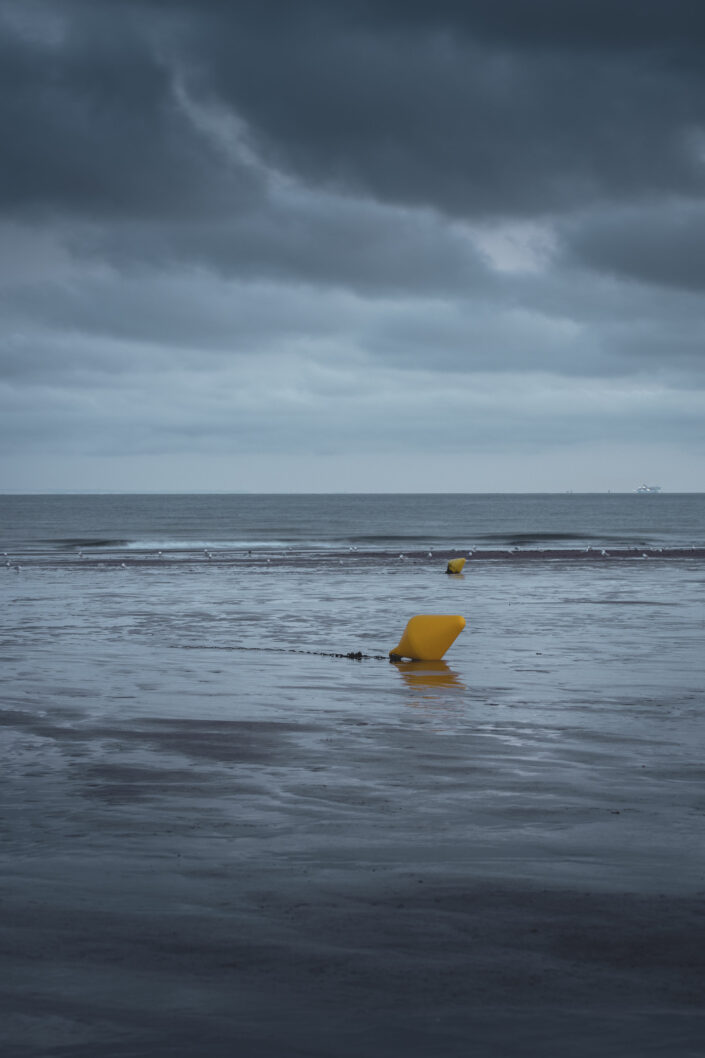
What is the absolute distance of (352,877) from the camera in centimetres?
678

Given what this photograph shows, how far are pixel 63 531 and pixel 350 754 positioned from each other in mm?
90990

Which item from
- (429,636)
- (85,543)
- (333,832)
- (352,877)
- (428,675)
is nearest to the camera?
(352,877)

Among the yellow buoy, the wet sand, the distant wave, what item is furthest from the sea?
the distant wave

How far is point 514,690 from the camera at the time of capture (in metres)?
14.6

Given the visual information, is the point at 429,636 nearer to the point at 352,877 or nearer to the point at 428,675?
the point at 428,675

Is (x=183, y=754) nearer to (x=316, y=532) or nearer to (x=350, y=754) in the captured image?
(x=350, y=754)

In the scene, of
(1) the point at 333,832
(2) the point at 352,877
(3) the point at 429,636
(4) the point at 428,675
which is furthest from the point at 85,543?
(2) the point at 352,877

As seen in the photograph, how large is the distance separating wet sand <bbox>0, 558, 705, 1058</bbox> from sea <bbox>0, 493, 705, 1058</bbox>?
23mm

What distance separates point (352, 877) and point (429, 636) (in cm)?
1067

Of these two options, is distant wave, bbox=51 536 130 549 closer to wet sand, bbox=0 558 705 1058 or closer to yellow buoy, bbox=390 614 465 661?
yellow buoy, bbox=390 614 465 661

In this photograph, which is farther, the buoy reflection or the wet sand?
the buoy reflection

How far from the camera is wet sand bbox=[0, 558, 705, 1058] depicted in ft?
16.0

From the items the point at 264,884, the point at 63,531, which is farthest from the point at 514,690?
the point at 63,531

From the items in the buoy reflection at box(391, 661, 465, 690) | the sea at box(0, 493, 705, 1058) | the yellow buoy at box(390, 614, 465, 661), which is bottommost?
the buoy reflection at box(391, 661, 465, 690)
